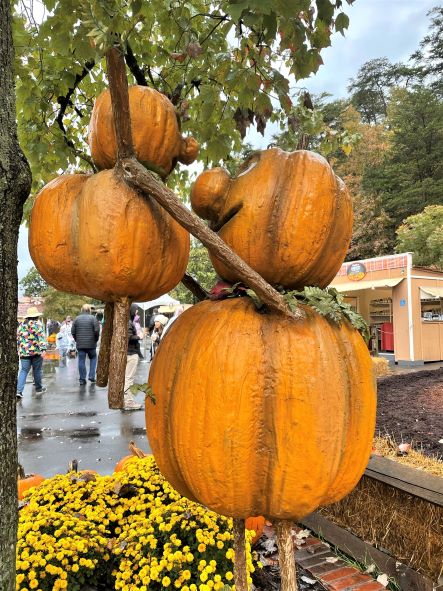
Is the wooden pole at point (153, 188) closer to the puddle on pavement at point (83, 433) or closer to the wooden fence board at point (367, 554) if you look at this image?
the wooden fence board at point (367, 554)

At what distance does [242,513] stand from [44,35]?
2343 millimetres

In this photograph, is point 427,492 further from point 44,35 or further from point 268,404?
point 44,35

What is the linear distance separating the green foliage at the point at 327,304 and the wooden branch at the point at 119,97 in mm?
591

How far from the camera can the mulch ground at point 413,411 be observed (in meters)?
4.69

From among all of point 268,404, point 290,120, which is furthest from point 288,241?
point 290,120

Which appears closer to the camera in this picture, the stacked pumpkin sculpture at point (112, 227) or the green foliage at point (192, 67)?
the stacked pumpkin sculpture at point (112, 227)

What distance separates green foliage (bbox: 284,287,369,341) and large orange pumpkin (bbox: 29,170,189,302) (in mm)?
360

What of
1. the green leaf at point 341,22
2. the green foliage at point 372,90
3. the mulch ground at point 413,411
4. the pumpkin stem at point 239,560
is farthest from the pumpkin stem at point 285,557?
the green foliage at point 372,90

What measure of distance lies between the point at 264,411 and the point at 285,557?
0.46 metres

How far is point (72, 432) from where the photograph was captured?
671 centimetres

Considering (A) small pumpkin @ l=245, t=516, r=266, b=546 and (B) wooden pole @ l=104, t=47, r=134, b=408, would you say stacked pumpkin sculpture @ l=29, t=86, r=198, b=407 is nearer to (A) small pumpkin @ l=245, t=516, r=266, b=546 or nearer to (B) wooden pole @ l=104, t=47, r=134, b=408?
(B) wooden pole @ l=104, t=47, r=134, b=408

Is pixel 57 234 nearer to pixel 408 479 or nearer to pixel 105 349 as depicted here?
pixel 105 349

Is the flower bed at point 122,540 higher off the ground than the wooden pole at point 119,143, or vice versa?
the wooden pole at point 119,143

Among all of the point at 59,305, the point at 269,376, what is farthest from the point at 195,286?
the point at 59,305
